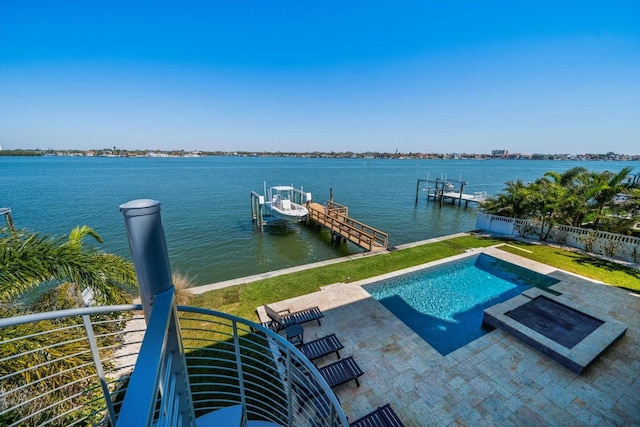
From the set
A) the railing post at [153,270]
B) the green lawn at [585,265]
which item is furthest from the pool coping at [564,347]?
the railing post at [153,270]

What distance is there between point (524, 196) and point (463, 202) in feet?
72.4

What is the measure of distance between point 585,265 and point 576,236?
9.41ft

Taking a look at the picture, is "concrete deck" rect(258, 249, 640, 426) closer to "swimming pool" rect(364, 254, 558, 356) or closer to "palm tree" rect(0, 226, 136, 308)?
"swimming pool" rect(364, 254, 558, 356)

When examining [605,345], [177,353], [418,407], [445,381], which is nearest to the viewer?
[177,353]

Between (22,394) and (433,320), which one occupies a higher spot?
(22,394)

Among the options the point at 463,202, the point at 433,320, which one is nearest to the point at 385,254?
the point at 433,320

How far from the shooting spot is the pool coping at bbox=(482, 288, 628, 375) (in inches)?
235

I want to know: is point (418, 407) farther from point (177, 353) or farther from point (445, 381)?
point (177, 353)

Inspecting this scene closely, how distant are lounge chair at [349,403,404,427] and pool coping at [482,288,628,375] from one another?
454 centimetres

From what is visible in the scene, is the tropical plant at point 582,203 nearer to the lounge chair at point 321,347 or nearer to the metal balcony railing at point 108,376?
the lounge chair at point 321,347

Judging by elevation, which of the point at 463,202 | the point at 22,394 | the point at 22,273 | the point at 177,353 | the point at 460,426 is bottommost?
the point at 463,202

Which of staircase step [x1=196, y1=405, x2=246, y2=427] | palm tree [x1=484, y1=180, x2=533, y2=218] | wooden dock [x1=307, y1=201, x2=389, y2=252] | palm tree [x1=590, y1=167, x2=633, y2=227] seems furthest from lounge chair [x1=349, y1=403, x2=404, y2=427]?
palm tree [x1=590, y1=167, x2=633, y2=227]

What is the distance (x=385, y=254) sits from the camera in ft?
42.9

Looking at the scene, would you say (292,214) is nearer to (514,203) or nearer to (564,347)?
(514,203)
